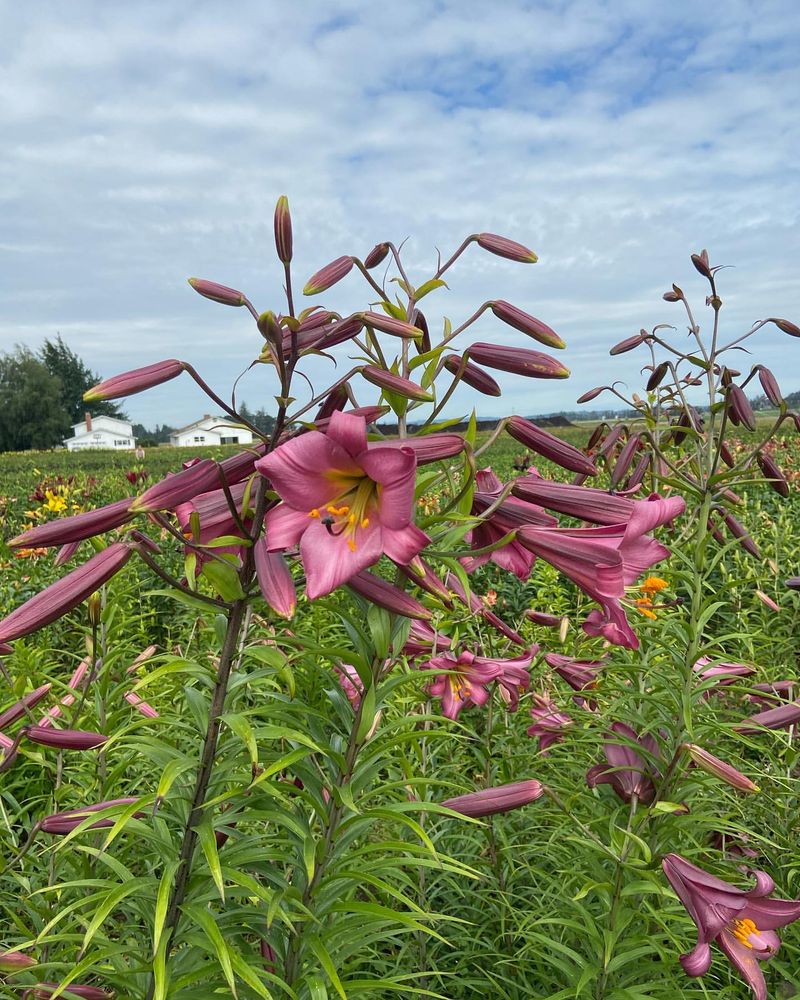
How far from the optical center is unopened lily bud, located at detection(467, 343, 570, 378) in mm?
1287

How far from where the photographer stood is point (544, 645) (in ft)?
10.6

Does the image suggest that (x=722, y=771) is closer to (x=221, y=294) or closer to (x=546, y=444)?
(x=546, y=444)

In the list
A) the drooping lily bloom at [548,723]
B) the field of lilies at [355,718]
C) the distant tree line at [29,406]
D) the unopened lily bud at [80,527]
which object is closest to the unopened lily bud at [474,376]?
the field of lilies at [355,718]

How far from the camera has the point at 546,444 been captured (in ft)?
4.44

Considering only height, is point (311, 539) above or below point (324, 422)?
below

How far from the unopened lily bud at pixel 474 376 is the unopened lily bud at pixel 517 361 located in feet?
0.10

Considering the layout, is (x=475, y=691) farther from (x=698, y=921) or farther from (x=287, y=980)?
(x=287, y=980)

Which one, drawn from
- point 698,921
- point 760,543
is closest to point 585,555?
point 698,921

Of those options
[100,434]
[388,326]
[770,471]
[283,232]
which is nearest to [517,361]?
[388,326]

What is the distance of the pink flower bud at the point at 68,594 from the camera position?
1104 millimetres

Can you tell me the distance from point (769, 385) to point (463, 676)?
53.2 inches

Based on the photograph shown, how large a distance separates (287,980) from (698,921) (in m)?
0.77

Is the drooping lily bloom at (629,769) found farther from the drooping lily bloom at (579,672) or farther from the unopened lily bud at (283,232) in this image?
the unopened lily bud at (283,232)

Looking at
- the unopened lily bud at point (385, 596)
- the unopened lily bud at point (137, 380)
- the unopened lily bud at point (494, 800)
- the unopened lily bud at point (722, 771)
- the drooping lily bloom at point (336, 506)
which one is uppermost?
the unopened lily bud at point (137, 380)
